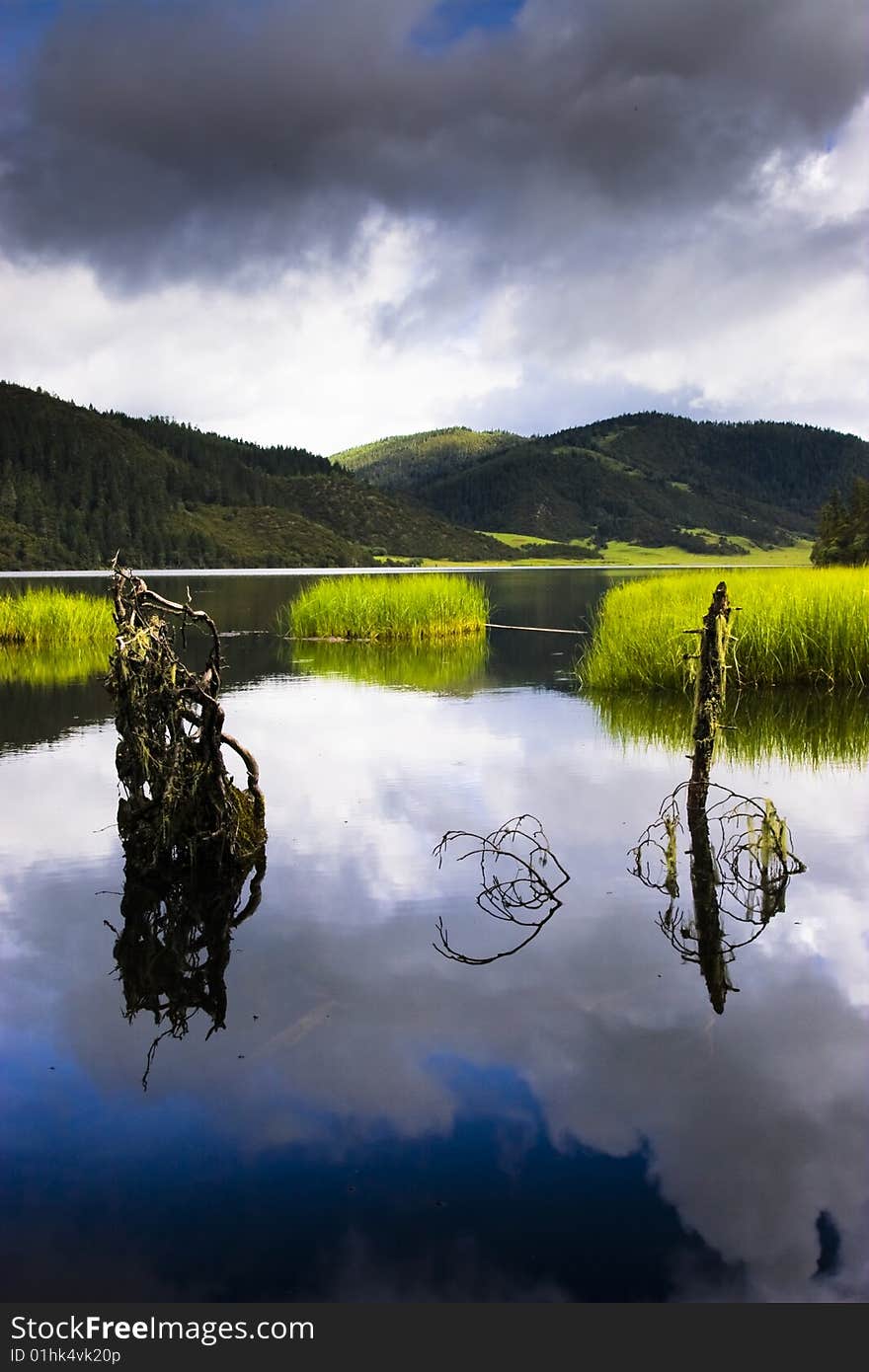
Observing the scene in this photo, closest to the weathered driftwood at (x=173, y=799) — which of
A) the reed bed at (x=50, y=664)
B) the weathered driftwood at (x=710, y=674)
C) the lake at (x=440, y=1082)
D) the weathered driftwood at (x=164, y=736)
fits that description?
the weathered driftwood at (x=164, y=736)

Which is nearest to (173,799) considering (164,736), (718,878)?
(164,736)

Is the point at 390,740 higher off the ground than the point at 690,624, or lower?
lower

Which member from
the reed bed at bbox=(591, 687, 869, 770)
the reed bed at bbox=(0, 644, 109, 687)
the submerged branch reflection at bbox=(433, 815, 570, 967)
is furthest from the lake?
the reed bed at bbox=(0, 644, 109, 687)

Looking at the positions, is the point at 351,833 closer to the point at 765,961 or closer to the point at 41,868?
the point at 41,868

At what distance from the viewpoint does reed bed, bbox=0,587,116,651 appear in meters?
34.9

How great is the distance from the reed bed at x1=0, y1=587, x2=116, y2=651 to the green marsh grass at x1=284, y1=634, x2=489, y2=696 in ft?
20.0

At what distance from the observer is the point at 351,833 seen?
11.9 meters

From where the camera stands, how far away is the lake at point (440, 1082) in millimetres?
4812

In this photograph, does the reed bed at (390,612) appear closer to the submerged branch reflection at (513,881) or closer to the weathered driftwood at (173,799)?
the submerged branch reflection at (513,881)

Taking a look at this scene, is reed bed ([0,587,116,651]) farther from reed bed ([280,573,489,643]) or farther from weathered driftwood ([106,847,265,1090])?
weathered driftwood ([106,847,265,1090])

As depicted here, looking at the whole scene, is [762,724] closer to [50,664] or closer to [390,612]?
[50,664]

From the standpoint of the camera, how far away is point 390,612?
37.5 metres

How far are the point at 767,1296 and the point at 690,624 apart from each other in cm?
1730

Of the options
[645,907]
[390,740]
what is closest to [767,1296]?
[645,907]
